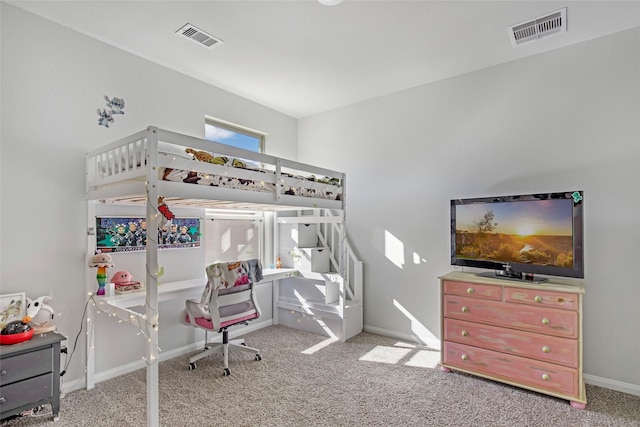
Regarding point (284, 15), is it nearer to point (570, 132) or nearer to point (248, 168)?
point (248, 168)

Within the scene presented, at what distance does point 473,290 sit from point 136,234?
118 inches

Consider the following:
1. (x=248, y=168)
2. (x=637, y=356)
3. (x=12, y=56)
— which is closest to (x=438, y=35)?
(x=248, y=168)

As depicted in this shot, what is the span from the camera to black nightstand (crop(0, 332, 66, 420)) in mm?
2029

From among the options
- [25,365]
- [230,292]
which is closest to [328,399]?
[230,292]

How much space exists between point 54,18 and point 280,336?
3.50m

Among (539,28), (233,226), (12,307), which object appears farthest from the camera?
(233,226)

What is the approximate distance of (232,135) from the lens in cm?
401

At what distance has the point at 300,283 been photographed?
13.5 feet

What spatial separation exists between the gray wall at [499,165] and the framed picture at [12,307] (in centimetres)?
311

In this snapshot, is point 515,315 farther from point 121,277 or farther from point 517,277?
point 121,277

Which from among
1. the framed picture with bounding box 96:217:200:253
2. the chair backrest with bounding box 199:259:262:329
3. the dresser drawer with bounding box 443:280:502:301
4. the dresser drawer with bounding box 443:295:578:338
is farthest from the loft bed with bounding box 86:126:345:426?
the dresser drawer with bounding box 443:295:578:338

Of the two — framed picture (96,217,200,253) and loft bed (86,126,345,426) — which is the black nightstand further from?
framed picture (96,217,200,253)

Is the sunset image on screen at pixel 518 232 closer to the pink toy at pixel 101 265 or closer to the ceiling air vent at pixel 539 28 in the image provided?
the ceiling air vent at pixel 539 28

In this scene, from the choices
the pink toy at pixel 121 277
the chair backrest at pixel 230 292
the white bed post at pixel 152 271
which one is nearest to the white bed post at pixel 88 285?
the pink toy at pixel 121 277
